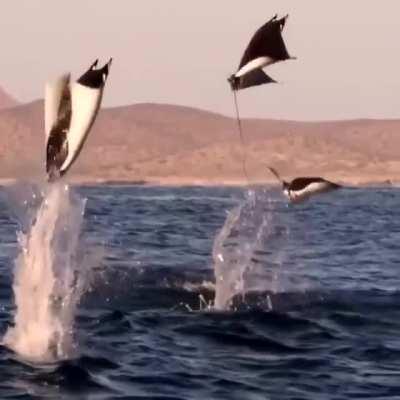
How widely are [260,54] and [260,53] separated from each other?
16 mm

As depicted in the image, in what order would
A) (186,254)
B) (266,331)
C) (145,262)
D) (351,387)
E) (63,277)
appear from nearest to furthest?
(351,387) < (266,331) < (63,277) < (145,262) < (186,254)

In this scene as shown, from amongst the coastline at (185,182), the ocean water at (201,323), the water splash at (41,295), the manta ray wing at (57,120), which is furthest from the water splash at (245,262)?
the coastline at (185,182)

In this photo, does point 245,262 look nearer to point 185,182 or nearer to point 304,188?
point 304,188

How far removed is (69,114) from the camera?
12812 mm

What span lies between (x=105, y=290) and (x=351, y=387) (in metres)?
9.49

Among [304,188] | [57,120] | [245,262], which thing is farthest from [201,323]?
[245,262]

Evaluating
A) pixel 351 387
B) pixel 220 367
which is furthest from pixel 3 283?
pixel 351 387

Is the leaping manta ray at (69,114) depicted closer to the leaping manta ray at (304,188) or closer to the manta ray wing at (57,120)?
the manta ray wing at (57,120)

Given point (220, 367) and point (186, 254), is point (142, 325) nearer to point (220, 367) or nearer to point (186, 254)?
point (220, 367)

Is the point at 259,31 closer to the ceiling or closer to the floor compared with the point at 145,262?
closer to the ceiling

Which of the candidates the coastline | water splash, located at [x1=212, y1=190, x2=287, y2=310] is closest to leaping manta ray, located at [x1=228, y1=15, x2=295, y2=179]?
water splash, located at [x1=212, y1=190, x2=287, y2=310]

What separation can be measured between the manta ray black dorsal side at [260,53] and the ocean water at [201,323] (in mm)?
3637

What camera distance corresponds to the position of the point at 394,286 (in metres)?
26.3

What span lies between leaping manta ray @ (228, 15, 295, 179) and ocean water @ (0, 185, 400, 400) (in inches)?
130
